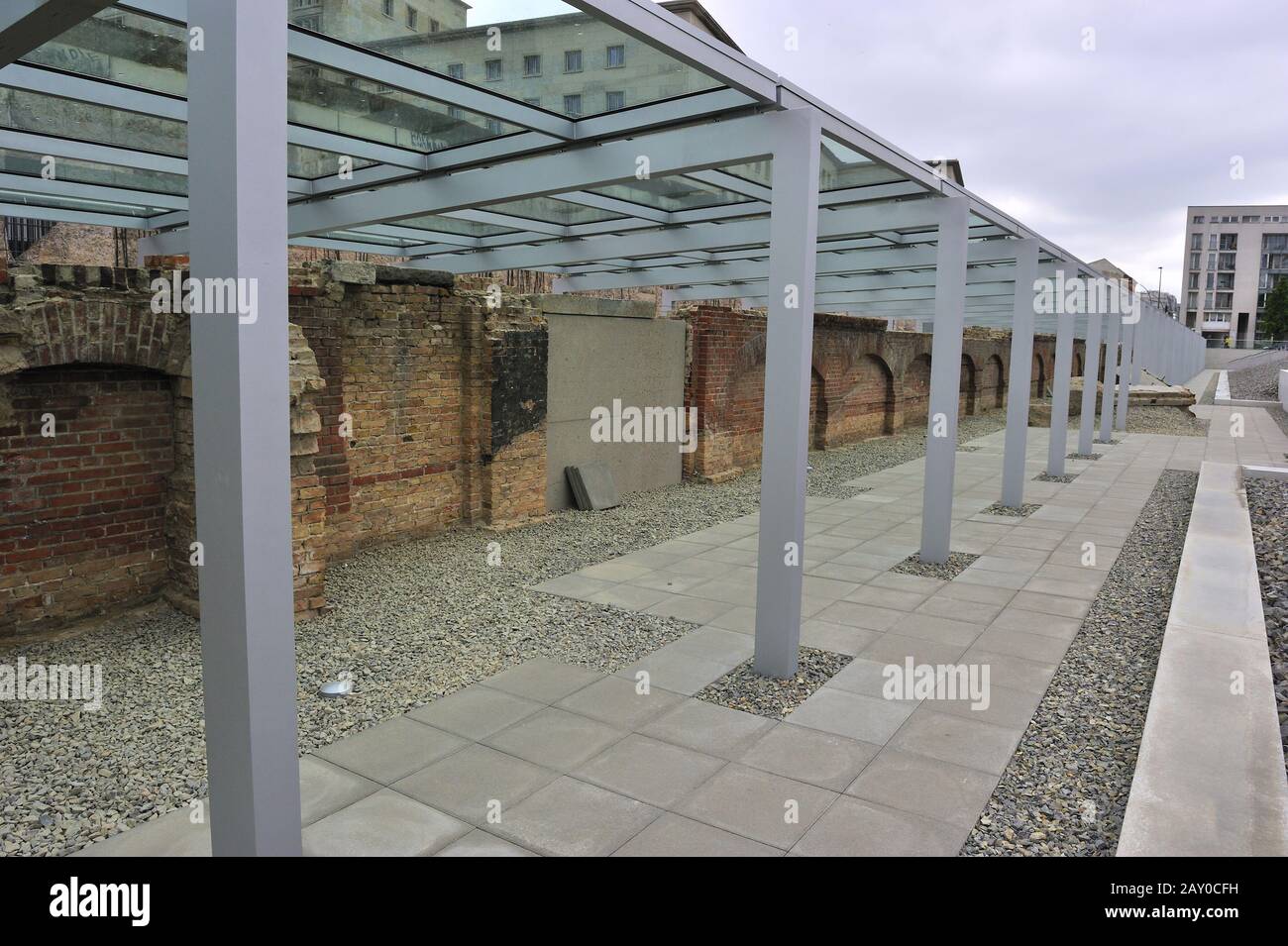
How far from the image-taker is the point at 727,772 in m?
3.77

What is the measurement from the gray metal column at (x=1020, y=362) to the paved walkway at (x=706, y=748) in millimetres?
3051

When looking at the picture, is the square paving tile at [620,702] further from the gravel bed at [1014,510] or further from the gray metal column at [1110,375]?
the gray metal column at [1110,375]

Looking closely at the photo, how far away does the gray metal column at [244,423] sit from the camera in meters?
2.31

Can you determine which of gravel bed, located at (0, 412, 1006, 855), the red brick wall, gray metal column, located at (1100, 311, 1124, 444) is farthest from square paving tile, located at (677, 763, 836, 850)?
gray metal column, located at (1100, 311, 1124, 444)

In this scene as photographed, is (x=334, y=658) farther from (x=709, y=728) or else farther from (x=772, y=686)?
(x=772, y=686)

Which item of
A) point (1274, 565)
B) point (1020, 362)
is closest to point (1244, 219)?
point (1020, 362)

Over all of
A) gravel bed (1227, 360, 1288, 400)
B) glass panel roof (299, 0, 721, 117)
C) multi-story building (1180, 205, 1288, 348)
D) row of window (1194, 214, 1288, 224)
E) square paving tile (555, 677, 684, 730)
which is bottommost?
square paving tile (555, 677, 684, 730)

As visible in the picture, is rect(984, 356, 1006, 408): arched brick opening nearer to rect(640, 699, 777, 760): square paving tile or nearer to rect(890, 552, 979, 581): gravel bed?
rect(890, 552, 979, 581): gravel bed

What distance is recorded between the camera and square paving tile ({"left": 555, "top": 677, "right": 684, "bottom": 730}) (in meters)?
4.33

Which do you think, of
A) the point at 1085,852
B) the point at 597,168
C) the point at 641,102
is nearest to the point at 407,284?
the point at 597,168

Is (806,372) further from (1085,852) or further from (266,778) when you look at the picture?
(266,778)

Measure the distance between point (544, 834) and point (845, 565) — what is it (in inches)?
188

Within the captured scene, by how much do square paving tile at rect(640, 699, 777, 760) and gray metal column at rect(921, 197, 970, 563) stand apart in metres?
3.59

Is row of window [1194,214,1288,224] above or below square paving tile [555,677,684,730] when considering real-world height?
above
